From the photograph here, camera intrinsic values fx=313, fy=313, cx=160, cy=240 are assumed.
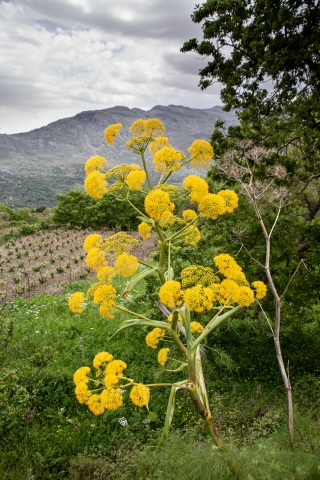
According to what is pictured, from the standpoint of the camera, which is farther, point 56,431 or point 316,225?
point 316,225

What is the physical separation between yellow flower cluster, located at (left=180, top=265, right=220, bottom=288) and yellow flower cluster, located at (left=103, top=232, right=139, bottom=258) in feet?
1.56

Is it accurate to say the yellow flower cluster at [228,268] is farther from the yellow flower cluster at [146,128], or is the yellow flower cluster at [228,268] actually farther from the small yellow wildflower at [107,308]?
the yellow flower cluster at [146,128]

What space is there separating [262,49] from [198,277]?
6.22 m

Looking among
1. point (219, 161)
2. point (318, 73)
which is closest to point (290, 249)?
point (219, 161)

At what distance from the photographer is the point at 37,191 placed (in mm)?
135500

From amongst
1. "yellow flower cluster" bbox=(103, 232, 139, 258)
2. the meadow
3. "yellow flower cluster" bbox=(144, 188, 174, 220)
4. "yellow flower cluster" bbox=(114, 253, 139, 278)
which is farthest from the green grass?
"yellow flower cluster" bbox=(144, 188, 174, 220)

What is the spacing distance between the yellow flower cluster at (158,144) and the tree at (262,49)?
210 inches

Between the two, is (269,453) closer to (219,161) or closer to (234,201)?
(234,201)

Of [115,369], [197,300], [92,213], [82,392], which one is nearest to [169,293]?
[197,300]

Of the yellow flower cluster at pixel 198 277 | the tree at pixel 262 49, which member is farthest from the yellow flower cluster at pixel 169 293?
the tree at pixel 262 49

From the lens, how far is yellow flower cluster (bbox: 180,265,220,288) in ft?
8.24

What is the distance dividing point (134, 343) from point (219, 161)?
211 inches

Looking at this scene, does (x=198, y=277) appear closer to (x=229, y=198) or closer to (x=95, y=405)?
(x=229, y=198)

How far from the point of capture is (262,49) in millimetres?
6609
